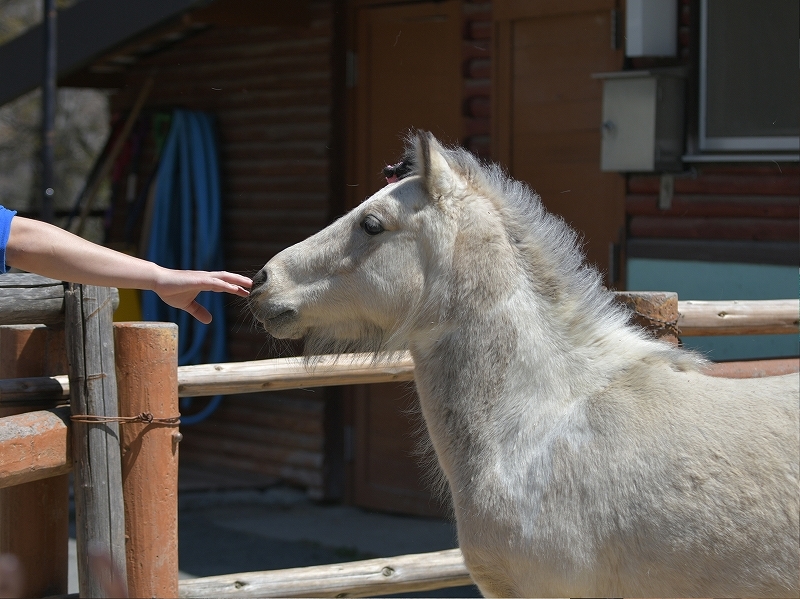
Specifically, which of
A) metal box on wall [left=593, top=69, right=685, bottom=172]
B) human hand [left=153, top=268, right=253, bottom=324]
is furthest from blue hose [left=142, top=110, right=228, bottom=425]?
human hand [left=153, top=268, right=253, bottom=324]

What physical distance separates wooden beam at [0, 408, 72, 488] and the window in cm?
383

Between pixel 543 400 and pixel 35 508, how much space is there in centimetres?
171

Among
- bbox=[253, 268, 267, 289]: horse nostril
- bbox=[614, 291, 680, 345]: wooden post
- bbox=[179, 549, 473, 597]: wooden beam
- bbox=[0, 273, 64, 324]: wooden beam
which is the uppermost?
bbox=[253, 268, 267, 289]: horse nostril

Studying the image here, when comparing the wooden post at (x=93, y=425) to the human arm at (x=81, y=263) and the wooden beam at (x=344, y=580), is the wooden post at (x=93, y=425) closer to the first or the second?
the human arm at (x=81, y=263)

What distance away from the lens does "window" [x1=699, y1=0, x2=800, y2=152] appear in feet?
16.1

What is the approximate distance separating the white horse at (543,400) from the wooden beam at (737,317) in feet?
3.08

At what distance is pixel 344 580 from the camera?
354 centimetres

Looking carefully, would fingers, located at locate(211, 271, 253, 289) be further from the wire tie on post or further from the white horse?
the wire tie on post

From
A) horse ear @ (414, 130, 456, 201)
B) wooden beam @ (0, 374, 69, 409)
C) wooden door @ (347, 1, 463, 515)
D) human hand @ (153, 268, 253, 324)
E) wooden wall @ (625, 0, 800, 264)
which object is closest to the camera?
human hand @ (153, 268, 253, 324)

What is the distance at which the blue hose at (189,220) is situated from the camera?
24.2 ft

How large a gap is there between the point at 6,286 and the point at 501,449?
1.53 meters

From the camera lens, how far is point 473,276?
2.60m

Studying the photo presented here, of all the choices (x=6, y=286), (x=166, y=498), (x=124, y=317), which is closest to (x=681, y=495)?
(x=166, y=498)

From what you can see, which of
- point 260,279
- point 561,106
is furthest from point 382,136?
point 260,279
